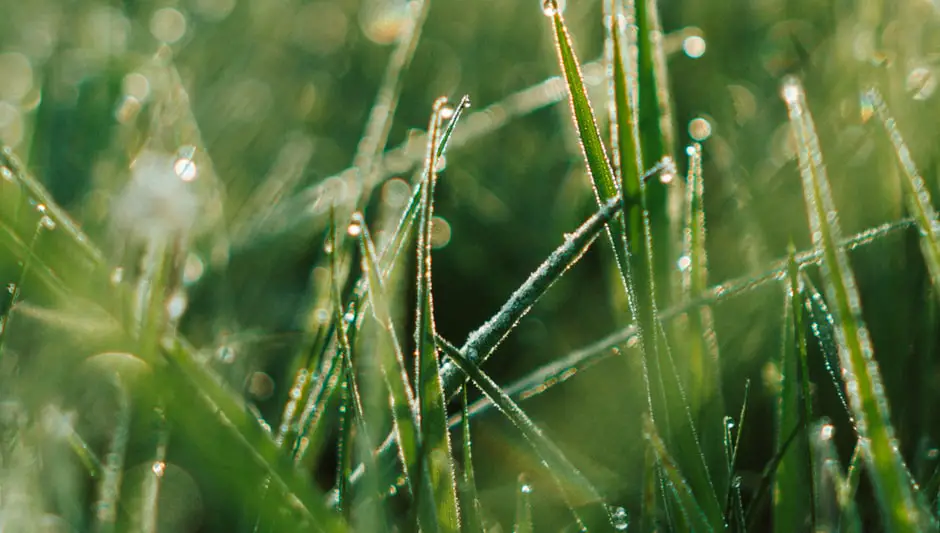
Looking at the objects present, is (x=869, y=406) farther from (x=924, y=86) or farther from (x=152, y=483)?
(x=924, y=86)

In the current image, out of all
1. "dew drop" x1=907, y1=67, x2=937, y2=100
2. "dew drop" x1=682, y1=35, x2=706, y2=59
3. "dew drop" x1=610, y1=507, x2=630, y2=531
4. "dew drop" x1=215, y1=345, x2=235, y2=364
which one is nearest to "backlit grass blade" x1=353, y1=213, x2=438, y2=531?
"dew drop" x1=610, y1=507, x2=630, y2=531

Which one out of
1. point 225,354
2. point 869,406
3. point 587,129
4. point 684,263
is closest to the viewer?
point 869,406

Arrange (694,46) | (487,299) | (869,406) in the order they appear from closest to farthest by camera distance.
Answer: (869,406) < (487,299) < (694,46)

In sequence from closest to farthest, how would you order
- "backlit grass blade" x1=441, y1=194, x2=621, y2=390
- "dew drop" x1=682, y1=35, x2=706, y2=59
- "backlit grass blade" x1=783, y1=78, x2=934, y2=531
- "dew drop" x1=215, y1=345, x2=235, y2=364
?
"backlit grass blade" x1=783, y1=78, x2=934, y2=531 < "backlit grass blade" x1=441, y1=194, x2=621, y2=390 < "dew drop" x1=215, y1=345, x2=235, y2=364 < "dew drop" x1=682, y1=35, x2=706, y2=59

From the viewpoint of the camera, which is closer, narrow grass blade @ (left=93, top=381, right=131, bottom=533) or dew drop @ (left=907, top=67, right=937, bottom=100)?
narrow grass blade @ (left=93, top=381, right=131, bottom=533)

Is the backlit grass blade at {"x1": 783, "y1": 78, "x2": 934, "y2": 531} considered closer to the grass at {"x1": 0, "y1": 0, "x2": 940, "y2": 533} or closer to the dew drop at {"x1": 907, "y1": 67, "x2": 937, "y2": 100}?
the grass at {"x1": 0, "y1": 0, "x2": 940, "y2": 533}

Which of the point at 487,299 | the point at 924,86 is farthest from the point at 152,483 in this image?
the point at 924,86

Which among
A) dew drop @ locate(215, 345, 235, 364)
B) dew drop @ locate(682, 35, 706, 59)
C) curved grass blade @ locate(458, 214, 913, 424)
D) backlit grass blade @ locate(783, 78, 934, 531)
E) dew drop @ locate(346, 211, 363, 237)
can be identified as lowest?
backlit grass blade @ locate(783, 78, 934, 531)
